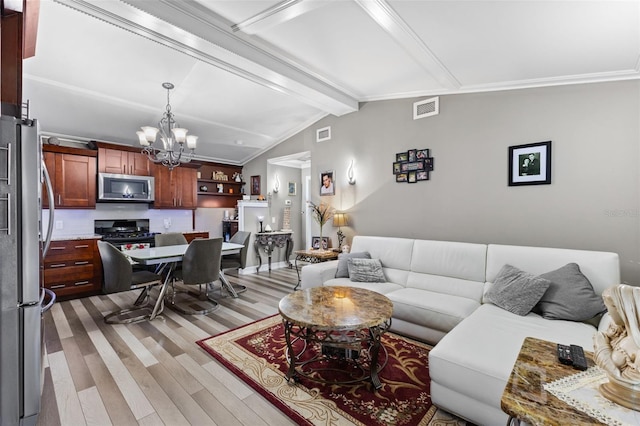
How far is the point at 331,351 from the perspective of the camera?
7.46ft

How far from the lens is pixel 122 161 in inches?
193

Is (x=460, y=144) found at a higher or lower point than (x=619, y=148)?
higher

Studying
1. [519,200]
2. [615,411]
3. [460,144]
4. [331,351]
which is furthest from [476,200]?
[615,411]

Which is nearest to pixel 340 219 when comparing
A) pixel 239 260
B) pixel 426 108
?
pixel 239 260

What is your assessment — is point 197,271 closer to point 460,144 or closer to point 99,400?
point 99,400

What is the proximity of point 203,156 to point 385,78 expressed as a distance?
4.55 m

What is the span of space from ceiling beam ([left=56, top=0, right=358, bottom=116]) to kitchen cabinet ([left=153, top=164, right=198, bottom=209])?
10.3ft

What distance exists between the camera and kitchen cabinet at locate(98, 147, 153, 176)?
4699 millimetres

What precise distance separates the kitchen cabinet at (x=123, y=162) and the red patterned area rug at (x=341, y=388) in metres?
3.76

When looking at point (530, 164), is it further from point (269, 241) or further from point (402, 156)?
point (269, 241)

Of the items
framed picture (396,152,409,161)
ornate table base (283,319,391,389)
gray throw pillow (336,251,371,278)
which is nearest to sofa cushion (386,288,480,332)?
ornate table base (283,319,391,389)

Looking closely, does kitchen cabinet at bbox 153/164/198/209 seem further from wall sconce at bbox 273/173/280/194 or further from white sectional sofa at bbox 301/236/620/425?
white sectional sofa at bbox 301/236/620/425

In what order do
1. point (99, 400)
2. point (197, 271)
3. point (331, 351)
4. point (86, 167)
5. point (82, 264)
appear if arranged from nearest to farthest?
1. point (99, 400)
2. point (331, 351)
3. point (197, 271)
4. point (82, 264)
5. point (86, 167)

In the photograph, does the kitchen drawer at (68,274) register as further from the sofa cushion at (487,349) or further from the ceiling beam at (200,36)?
the sofa cushion at (487,349)
